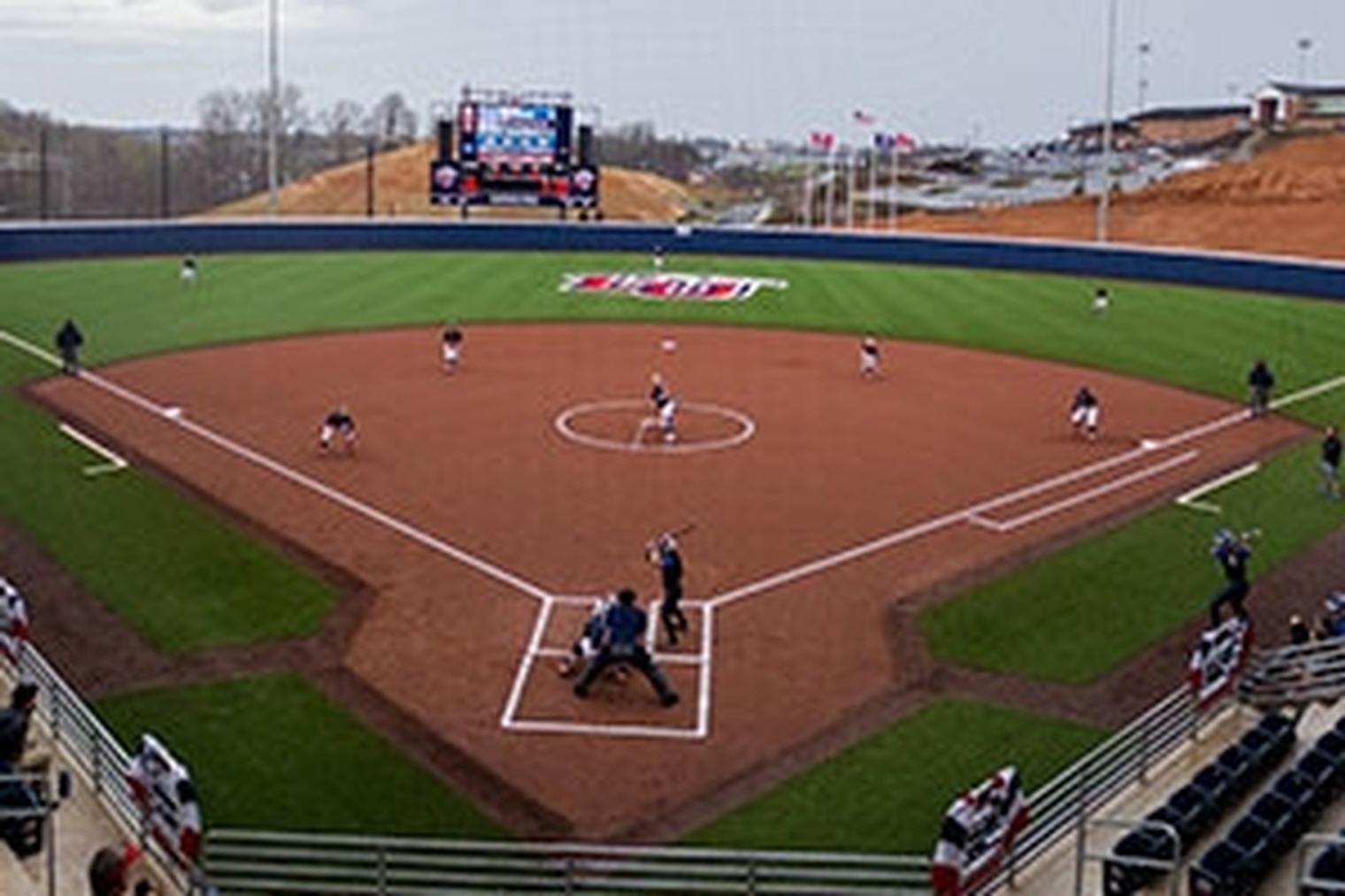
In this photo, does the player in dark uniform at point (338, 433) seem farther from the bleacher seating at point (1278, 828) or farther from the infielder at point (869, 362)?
the bleacher seating at point (1278, 828)

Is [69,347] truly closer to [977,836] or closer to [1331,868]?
[977,836]

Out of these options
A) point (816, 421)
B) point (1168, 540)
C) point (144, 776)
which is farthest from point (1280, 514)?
point (144, 776)

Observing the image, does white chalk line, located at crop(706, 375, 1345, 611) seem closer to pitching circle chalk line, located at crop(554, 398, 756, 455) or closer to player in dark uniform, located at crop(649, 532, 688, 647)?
player in dark uniform, located at crop(649, 532, 688, 647)

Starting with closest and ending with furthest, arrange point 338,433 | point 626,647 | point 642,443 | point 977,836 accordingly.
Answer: point 977,836 → point 626,647 → point 338,433 → point 642,443

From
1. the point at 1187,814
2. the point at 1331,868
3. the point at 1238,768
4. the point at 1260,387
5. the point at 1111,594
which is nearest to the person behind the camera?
the point at 1331,868

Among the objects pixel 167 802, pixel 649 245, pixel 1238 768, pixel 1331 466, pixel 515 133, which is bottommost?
pixel 167 802

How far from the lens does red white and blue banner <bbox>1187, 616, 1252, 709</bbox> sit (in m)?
15.8

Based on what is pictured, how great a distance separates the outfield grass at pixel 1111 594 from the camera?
1958 cm

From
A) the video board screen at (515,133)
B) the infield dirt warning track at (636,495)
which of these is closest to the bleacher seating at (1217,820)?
the infield dirt warning track at (636,495)

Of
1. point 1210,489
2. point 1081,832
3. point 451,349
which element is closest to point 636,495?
point 1210,489

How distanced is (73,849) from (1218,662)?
453 inches

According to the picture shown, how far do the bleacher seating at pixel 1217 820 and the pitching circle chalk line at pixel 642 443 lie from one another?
16996 mm

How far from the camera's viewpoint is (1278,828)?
12344 millimetres

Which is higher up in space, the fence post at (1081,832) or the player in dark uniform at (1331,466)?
the player in dark uniform at (1331,466)
